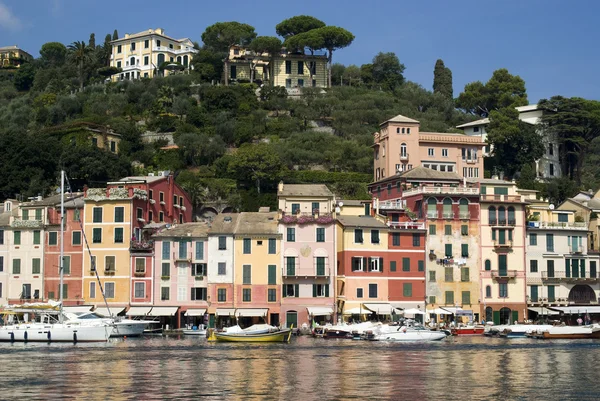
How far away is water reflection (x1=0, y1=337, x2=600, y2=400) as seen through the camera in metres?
44.3

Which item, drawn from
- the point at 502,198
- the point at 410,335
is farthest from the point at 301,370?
the point at 502,198

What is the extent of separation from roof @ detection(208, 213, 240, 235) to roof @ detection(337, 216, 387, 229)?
9330 mm

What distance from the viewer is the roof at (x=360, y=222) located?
87800mm

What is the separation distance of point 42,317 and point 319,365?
1112 inches

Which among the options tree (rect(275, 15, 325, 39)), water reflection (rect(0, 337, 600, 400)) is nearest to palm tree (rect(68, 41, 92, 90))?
tree (rect(275, 15, 325, 39))

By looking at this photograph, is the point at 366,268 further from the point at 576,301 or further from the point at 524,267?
the point at 576,301

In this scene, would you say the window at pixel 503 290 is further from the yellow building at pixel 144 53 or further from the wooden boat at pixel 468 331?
the yellow building at pixel 144 53

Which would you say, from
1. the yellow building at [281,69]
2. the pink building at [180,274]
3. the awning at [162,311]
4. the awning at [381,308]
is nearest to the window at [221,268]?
the pink building at [180,274]

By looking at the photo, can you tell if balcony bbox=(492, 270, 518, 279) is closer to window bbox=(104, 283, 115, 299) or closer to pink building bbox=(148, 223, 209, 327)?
pink building bbox=(148, 223, 209, 327)

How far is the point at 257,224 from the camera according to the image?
287 ft

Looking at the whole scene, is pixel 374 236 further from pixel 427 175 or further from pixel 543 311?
pixel 543 311

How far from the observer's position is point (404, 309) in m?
87.2

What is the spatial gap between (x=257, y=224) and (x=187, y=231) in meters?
6.17

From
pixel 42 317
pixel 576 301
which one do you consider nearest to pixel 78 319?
pixel 42 317
